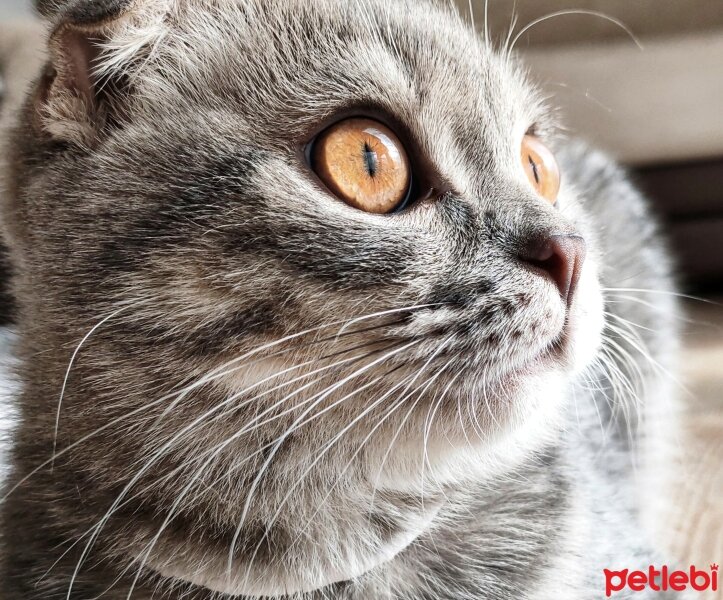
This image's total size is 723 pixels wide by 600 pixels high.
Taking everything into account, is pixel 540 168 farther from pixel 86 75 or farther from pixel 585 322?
pixel 86 75

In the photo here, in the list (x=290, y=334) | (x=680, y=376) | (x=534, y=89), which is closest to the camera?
(x=290, y=334)

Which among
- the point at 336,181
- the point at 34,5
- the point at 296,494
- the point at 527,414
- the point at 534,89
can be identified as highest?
the point at 534,89

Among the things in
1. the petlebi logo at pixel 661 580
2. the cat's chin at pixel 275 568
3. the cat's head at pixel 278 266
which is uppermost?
the cat's head at pixel 278 266

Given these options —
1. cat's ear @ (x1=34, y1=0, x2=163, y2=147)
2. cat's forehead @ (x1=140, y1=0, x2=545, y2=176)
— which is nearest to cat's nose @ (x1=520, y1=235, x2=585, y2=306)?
cat's forehead @ (x1=140, y1=0, x2=545, y2=176)

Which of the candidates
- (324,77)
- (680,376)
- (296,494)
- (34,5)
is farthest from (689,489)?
(34,5)

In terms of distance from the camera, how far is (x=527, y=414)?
2.19ft

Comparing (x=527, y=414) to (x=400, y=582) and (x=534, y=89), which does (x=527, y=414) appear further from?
(x=534, y=89)

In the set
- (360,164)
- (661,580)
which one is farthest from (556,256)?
(661,580)

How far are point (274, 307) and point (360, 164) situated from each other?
143mm

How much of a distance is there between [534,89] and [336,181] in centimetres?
42

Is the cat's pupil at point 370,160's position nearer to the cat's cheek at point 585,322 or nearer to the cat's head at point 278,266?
the cat's head at point 278,266

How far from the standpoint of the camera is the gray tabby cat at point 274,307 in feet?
2.04

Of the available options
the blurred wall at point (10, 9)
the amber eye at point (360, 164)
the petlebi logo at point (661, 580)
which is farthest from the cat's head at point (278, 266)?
the blurred wall at point (10, 9)

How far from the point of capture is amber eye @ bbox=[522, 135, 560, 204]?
83cm
